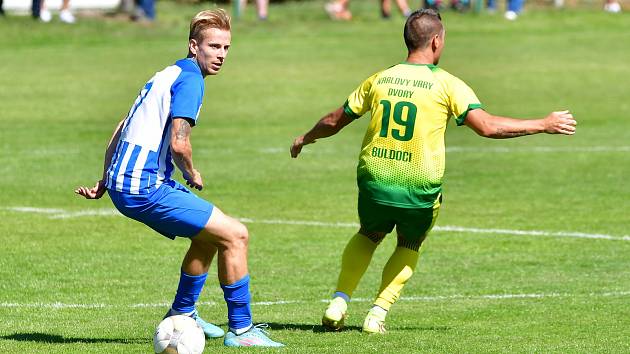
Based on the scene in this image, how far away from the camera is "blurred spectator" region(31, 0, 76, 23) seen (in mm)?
33994

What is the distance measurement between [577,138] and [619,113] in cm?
316

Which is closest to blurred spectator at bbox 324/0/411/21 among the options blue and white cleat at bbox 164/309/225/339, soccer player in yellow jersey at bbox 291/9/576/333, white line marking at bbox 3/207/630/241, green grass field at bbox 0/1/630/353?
green grass field at bbox 0/1/630/353

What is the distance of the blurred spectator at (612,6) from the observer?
39.6 meters

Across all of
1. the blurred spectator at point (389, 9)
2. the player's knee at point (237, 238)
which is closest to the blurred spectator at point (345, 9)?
the blurred spectator at point (389, 9)

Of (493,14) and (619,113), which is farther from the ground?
(619,113)

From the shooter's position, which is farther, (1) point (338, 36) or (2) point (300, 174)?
(1) point (338, 36)

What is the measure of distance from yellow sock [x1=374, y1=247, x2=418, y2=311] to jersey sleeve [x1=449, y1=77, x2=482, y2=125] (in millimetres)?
988

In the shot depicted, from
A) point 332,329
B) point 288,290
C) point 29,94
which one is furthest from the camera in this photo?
point 29,94

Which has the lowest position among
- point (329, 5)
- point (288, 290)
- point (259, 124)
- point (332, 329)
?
point (329, 5)

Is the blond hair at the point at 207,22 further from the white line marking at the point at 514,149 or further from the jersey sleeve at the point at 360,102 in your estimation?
the white line marking at the point at 514,149

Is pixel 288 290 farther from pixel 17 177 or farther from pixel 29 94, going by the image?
pixel 29 94

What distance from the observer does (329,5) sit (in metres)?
38.7

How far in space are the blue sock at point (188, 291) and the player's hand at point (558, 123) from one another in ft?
7.64

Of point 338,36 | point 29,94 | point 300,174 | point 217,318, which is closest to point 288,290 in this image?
point 217,318
